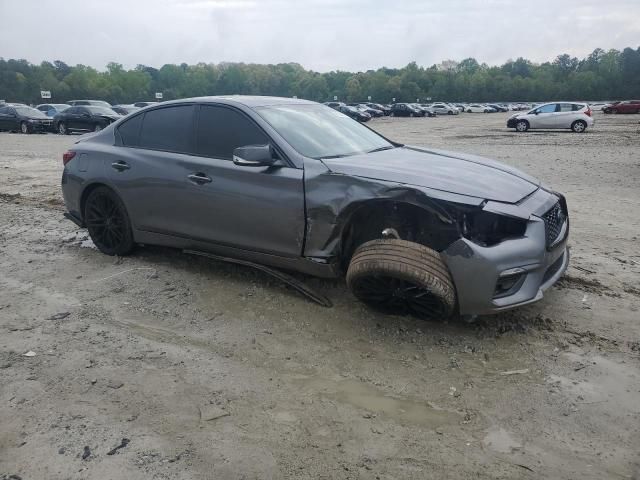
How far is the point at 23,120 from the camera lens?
27000mm

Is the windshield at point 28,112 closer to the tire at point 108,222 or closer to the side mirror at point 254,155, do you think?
the tire at point 108,222

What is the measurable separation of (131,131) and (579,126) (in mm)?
26067

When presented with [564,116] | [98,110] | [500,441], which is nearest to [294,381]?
[500,441]

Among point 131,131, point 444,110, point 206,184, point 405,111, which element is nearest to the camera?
point 206,184

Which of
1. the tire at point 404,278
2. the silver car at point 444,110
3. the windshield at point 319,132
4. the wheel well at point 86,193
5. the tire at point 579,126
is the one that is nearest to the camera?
the tire at point 404,278

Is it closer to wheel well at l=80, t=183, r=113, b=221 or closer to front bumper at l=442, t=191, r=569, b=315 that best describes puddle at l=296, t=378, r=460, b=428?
front bumper at l=442, t=191, r=569, b=315

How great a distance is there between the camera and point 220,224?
4.52 metres

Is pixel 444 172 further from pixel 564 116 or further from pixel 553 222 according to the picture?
pixel 564 116

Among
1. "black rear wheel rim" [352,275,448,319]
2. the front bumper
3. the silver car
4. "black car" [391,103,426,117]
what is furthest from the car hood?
the silver car

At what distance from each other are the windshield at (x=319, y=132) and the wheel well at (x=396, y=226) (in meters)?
0.63

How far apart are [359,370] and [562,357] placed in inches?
50.9

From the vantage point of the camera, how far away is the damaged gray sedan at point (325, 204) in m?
3.58

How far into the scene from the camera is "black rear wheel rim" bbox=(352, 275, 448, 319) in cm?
361

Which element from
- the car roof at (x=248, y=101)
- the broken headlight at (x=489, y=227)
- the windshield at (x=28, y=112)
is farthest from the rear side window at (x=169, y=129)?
the windshield at (x=28, y=112)
